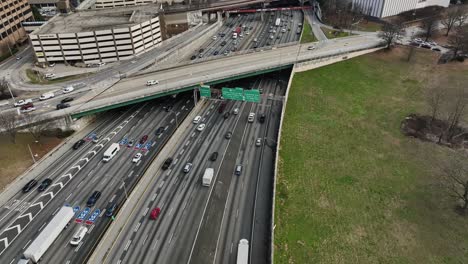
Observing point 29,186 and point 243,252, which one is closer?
point 243,252

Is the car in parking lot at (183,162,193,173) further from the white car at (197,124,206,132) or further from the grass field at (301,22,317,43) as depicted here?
the grass field at (301,22,317,43)

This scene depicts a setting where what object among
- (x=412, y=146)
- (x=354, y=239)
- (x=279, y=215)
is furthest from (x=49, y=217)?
(x=412, y=146)

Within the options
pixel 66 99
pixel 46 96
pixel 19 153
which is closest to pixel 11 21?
pixel 46 96

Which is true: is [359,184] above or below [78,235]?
above

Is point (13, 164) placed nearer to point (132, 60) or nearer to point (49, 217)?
point (49, 217)

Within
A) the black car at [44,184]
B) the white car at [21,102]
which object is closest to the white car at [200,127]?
the black car at [44,184]

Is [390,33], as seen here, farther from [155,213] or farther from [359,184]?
[155,213]

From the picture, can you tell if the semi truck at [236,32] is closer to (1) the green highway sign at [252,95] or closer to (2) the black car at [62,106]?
(1) the green highway sign at [252,95]

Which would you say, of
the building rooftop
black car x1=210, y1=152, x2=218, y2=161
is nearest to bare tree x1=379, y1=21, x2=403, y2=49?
black car x1=210, y1=152, x2=218, y2=161
